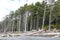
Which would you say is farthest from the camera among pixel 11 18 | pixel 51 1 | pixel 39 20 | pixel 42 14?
pixel 11 18

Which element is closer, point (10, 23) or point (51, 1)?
point (51, 1)

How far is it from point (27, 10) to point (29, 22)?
6188mm

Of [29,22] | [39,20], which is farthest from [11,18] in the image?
[39,20]

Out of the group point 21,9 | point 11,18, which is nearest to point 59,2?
point 21,9

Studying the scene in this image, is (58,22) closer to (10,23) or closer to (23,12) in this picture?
(23,12)

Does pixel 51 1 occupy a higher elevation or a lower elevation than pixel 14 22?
higher

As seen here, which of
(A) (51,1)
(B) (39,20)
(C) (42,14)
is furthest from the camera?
(B) (39,20)

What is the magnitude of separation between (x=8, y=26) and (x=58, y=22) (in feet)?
90.2

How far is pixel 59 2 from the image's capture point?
49.9 meters

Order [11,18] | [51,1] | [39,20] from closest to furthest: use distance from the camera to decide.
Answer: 1. [51,1]
2. [39,20]
3. [11,18]

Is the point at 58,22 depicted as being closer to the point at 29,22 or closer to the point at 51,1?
the point at 51,1

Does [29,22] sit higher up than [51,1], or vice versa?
[51,1]

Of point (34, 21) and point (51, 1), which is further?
point (34, 21)

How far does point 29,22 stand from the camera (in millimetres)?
64250
